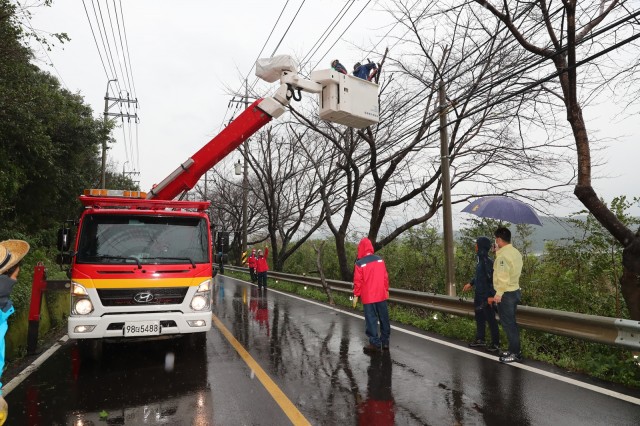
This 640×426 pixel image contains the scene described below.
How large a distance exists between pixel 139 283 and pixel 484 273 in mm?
4991

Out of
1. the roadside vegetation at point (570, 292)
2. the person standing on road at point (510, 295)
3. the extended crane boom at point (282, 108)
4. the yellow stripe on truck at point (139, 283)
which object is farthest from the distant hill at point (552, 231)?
→ the yellow stripe on truck at point (139, 283)

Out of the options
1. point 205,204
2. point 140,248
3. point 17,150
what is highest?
point 17,150

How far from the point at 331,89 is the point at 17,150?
1268 cm

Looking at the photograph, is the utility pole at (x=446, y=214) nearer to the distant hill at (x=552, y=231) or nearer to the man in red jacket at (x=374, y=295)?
the distant hill at (x=552, y=231)

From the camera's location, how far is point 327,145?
2005 centimetres

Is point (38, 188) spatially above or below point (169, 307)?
above

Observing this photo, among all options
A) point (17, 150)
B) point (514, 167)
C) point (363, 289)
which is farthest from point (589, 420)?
point (17, 150)

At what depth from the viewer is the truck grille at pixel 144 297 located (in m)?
5.57

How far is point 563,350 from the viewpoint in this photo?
6289mm

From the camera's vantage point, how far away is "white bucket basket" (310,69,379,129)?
261 inches

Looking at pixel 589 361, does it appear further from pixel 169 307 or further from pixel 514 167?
pixel 514 167

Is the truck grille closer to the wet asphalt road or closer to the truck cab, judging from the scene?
the truck cab

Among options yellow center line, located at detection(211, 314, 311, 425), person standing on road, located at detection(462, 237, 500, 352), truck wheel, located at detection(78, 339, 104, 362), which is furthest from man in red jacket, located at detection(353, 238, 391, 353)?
truck wheel, located at detection(78, 339, 104, 362)

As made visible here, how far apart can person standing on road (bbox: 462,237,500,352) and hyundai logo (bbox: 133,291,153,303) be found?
14.8 ft
